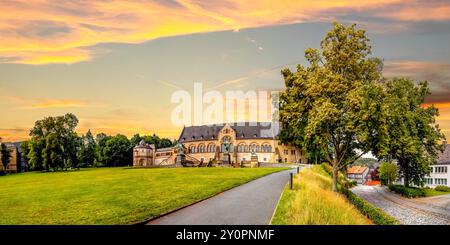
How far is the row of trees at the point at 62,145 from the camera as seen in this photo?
8.22m

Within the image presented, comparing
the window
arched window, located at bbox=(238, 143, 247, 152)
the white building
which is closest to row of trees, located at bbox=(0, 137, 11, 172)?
arched window, located at bbox=(238, 143, 247, 152)

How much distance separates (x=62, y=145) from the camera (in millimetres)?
9914

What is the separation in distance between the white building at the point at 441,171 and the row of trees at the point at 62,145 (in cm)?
4147

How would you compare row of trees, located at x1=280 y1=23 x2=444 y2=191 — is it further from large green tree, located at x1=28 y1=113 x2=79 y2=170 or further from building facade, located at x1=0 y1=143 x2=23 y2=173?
building facade, located at x1=0 y1=143 x2=23 y2=173

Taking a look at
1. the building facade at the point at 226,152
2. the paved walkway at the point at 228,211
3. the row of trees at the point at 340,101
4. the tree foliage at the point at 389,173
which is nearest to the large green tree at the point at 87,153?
the paved walkway at the point at 228,211

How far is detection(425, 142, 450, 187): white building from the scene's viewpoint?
42.0 metres

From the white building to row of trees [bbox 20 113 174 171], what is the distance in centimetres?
4147

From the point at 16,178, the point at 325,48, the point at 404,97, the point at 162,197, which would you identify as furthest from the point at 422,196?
the point at 16,178

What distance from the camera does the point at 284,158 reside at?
37375 mm

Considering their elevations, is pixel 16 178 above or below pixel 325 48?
below

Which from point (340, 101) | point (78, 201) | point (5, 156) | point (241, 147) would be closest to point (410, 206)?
point (340, 101)

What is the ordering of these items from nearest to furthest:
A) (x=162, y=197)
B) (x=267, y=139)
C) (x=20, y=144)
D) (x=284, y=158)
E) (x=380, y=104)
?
(x=20, y=144)
(x=162, y=197)
(x=380, y=104)
(x=267, y=139)
(x=284, y=158)

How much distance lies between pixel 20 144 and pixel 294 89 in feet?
43.7
